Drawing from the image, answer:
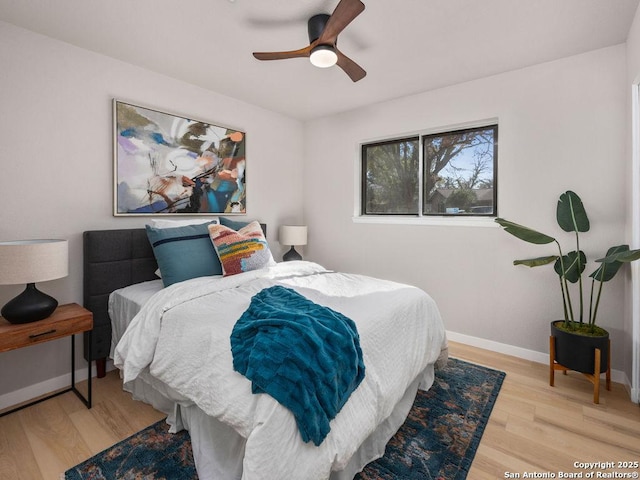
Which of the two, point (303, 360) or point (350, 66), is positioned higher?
point (350, 66)

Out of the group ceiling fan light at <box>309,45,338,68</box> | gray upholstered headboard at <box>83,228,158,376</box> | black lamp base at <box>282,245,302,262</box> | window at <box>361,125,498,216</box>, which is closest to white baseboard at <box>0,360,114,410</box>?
gray upholstered headboard at <box>83,228,158,376</box>

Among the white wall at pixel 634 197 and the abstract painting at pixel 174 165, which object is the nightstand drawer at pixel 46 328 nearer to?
the abstract painting at pixel 174 165

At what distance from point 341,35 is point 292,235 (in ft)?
7.12

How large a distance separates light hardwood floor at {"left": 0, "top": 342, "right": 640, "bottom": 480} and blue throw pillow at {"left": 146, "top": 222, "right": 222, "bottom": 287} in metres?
0.90

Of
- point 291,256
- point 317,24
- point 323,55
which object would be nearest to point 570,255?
point 323,55

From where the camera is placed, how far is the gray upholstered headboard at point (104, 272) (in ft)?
7.77

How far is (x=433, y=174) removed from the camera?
3426 millimetres

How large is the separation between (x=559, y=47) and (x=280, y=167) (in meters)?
2.88

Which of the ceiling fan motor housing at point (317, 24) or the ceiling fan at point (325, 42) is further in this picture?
the ceiling fan motor housing at point (317, 24)

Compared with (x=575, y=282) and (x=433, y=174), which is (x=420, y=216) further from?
(x=575, y=282)

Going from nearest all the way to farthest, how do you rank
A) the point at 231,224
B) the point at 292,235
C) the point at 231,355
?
the point at 231,355, the point at 231,224, the point at 292,235

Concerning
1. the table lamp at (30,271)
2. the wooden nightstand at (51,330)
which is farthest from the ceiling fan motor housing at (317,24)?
the wooden nightstand at (51,330)

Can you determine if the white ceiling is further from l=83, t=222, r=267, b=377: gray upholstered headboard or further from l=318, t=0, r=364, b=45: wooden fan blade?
l=83, t=222, r=267, b=377: gray upholstered headboard

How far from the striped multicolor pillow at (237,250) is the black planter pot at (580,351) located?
7.51 feet
